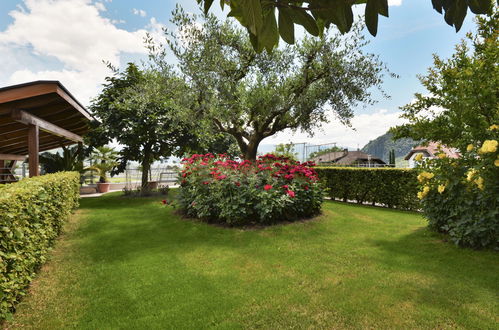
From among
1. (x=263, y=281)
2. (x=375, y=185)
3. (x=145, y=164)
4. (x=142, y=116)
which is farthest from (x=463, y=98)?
(x=145, y=164)

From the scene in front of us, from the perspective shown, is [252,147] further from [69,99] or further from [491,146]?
[491,146]

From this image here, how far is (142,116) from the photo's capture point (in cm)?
1224

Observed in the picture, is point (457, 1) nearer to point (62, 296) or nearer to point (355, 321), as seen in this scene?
point (355, 321)

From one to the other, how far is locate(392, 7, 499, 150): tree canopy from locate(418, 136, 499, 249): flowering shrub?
0.37 m

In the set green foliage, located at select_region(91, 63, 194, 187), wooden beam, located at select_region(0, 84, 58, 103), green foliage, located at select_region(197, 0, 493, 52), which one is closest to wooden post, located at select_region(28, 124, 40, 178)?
wooden beam, located at select_region(0, 84, 58, 103)

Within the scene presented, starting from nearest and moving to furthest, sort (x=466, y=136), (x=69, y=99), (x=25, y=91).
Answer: (x=466, y=136)
(x=25, y=91)
(x=69, y=99)

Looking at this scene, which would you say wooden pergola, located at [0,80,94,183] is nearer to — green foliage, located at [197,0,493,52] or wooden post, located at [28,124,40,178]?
wooden post, located at [28,124,40,178]

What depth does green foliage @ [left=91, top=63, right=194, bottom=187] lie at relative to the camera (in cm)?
921

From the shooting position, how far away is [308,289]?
348 cm

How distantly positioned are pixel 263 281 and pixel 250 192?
10.3ft

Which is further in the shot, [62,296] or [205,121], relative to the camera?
[205,121]

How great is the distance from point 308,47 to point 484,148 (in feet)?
20.4

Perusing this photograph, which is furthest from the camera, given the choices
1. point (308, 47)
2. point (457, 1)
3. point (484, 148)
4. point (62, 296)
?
point (308, 47)

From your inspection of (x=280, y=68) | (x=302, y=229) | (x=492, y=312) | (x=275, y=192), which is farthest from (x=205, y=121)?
(x=492, y=312)
